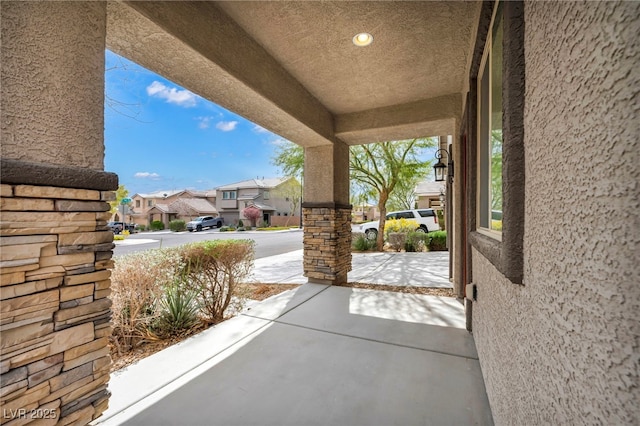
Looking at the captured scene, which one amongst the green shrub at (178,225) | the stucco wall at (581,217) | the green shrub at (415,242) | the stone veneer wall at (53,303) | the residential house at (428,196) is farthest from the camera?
the green shrub at (178,225)

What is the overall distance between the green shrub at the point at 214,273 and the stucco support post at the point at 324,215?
166 centimetres

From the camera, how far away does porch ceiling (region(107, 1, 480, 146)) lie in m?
2.27

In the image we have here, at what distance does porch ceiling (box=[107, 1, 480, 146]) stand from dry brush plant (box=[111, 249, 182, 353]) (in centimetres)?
198

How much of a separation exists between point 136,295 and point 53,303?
5.06ft

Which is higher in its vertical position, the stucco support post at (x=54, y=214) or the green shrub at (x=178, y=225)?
the stucco support post at (x=54, y=214)

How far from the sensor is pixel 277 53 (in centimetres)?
316

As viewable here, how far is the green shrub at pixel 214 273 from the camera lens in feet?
10.9

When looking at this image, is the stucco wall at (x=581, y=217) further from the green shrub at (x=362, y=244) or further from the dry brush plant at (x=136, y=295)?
the green shrub at (x=362, y=244)

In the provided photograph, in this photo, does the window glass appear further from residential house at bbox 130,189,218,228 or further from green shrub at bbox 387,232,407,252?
residential house at bbox 130,189,218,228

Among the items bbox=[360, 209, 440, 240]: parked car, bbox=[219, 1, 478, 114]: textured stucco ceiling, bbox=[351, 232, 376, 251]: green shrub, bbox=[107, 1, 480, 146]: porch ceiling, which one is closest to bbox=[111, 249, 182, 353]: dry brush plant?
bbox=[107, 1, 480, 146]: porch ceiling

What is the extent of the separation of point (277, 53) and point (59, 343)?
10.6 ft

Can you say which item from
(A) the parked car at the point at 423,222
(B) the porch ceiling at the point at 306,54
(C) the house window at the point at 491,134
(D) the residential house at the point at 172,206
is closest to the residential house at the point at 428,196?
(A) the parked car at the point at 423,222

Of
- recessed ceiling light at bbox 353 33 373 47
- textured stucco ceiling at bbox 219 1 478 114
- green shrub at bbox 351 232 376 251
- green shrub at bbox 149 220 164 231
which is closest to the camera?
textured stucco ceiling at bbox 219 1 478 114

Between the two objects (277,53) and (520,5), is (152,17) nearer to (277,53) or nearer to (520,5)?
(277,53)
